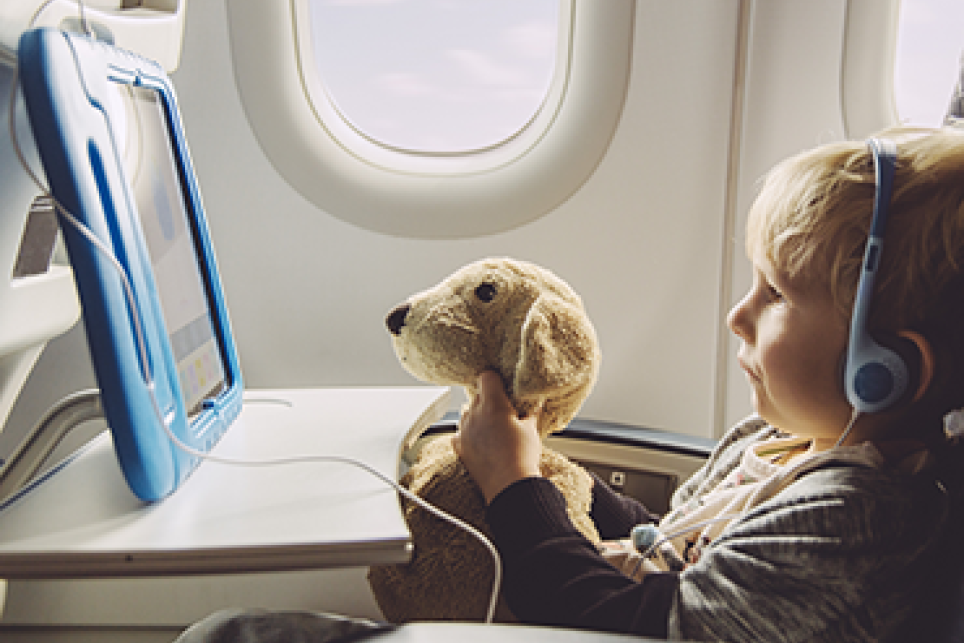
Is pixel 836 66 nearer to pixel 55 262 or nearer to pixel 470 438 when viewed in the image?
pixel 470 438

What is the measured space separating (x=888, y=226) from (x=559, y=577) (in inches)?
15.8

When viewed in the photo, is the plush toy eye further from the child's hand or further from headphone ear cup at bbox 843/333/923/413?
headphone ear cup at bbox 843/333/923/413

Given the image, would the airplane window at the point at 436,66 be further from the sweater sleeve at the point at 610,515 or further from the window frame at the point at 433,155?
the sweater sleeve at the point at 610,515

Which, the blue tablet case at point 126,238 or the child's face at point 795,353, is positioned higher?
the blue tablet case at point 126,238

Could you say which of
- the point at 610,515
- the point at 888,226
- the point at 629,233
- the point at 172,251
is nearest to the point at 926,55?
the point at 629,233

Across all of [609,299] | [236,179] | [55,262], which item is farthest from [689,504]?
[236,179]

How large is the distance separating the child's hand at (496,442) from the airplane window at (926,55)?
0.89m

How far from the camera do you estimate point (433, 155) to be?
1.33m

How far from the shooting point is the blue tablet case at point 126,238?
0.45 m

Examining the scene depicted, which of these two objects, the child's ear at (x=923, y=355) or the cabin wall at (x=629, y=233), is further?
the cabin wall at (x=629, y=233)

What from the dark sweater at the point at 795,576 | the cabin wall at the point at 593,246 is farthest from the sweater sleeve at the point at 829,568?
the cabin wall at the point at 593,246

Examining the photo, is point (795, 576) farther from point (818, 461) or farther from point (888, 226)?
point (888, 226)

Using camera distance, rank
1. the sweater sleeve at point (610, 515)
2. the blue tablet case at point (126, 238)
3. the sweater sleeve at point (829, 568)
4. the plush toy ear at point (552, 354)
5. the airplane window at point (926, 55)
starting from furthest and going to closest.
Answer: the airplane window at point (926, 55), the sweater sleeve at point (610, 515), the plush toy ear at point (552, 354), the sweater sleeve at point (829, 568), the blue tablet case at point (126, 238)

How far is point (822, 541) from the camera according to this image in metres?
0.56
